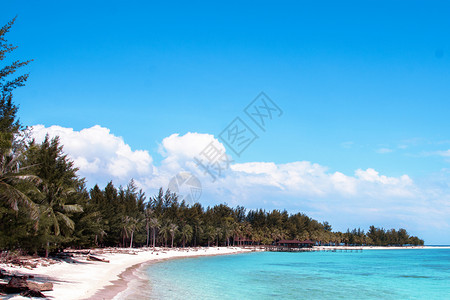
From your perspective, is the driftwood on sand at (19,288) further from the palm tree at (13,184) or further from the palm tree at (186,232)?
the palm tree at (186,232)

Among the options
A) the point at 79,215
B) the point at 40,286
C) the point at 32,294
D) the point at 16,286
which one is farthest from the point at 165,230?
the point at 16,286

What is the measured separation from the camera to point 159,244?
338ft

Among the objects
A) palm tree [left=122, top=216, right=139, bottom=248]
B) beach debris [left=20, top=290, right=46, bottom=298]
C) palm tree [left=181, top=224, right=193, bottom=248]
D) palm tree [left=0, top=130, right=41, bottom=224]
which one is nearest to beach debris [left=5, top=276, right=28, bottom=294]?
beach debris [left=20, top=290, right=46, bottom=298]

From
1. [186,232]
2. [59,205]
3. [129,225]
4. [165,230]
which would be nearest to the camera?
[59,205]

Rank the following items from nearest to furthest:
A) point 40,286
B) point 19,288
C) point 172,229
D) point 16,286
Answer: point 16,286
point 19,288
point 40,286
point 172,229

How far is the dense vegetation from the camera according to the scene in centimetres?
1627

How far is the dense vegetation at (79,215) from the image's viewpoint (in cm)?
1627

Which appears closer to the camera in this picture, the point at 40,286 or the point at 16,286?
the point at 16,286

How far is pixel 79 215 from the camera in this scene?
3816 centimetres

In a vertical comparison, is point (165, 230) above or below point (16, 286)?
above

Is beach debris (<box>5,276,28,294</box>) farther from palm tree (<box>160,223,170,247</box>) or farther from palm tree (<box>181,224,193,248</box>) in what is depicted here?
palm tree (<box>181,224,193,248</box>)

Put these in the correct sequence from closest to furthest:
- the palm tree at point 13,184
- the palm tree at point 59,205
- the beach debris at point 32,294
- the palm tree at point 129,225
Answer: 1. the palm tree at point 13,184
2. the beach debris at point 32,294
3. the palm tree at point 59,205
4. the palm tree at point 129,225

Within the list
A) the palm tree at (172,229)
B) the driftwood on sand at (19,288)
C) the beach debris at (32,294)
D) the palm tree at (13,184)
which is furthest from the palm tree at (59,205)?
the palm tree at (172,229)

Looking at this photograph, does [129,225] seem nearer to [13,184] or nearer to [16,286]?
[16,286]
